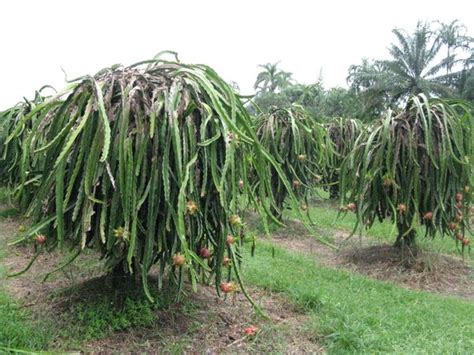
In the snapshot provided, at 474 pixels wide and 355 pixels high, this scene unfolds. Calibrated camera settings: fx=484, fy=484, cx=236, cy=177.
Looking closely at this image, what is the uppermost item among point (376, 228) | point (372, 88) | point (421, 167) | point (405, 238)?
point (372, 88)

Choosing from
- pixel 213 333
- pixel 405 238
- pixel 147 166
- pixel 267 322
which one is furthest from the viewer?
pixel 405 238

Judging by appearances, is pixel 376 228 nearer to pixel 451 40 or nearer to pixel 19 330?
pixel 19 330

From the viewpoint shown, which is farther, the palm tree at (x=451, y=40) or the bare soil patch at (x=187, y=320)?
the palm tree at (x=451, y=40)

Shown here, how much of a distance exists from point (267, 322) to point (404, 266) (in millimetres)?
2620

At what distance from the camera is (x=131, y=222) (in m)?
2.77

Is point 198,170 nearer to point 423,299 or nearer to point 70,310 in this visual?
point 70,310

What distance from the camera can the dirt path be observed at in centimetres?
499

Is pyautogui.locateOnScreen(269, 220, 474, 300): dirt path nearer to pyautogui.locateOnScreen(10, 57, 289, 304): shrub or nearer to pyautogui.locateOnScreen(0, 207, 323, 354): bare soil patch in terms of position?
pyautogui.locateOnScreen(0, 207, 323, 354): bare soil patch

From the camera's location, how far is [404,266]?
5.36m

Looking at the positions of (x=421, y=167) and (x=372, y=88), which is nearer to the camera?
(x=421, y=167)

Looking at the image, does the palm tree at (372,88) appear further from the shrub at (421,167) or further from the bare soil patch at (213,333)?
the bare soil patch at (213,333)

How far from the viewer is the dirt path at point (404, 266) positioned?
16.4 ft

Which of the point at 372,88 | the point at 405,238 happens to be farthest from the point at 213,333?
the point at 372,88

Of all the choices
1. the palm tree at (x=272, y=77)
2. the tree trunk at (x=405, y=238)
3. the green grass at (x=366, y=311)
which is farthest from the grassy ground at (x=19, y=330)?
the palm tree at (x=272, y=77)
